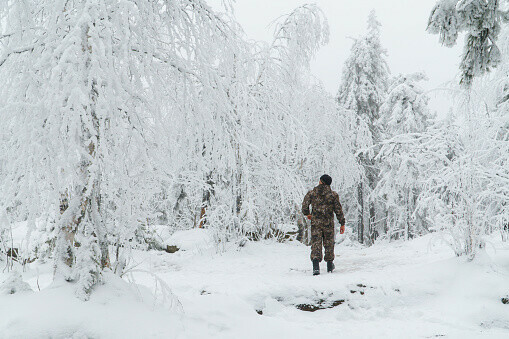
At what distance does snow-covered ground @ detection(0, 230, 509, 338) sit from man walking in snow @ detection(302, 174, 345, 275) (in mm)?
564

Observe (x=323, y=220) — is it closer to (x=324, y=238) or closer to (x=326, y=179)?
(x=324, y=238)

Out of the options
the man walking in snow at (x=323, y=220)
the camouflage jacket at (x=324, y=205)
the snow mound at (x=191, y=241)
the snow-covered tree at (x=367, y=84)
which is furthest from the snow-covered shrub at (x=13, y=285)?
the snow-covered tree at (x=367, y=84)

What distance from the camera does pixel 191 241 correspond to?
31.0 ft

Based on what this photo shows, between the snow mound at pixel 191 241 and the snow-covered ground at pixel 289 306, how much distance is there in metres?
2.72

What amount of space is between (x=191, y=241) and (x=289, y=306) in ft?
18.0

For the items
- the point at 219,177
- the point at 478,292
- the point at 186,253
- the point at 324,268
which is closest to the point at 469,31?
the point at 478,292

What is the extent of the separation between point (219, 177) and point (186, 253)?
2137mm

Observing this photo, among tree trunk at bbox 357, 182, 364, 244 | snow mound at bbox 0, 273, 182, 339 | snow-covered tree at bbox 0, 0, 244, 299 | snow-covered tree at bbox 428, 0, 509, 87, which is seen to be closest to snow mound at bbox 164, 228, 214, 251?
snow mound at bbox 0, 273, 182, 339

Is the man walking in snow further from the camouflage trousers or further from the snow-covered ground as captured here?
the snow-covered ground

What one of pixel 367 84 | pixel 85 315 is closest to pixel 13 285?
pixel 85 315

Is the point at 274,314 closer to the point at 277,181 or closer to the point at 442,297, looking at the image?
the point at 442,297

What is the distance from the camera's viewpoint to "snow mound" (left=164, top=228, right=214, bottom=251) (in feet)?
29.9

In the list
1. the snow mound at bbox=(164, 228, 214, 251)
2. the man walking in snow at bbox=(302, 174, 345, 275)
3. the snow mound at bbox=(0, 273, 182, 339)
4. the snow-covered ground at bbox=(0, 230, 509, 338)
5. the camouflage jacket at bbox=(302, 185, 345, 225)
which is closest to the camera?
the snow mound at bbox=(0, 273, 182, 339)

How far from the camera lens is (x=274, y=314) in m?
4.20
